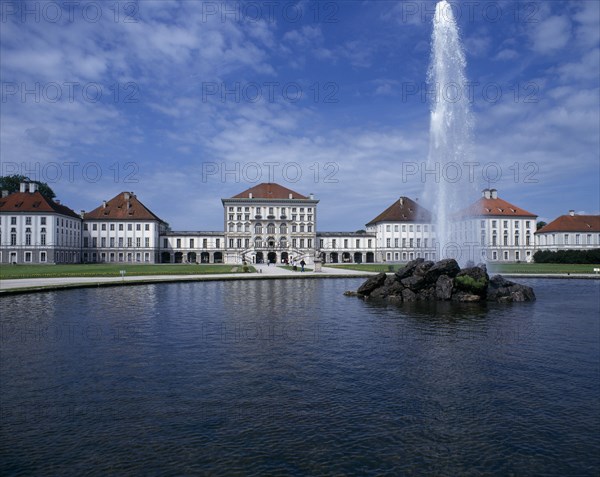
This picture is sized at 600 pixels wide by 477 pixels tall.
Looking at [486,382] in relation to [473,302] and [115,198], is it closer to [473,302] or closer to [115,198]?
[473,302]

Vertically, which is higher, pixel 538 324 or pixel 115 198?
pixel 115 198

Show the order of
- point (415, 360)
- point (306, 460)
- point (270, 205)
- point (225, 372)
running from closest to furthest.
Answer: point (306, 460), point (225, 372), point (415, 360), point (270, 205)

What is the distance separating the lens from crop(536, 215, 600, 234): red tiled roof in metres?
97.9

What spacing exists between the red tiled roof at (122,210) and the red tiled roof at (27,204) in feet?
36.3

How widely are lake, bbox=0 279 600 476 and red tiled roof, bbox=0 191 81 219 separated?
7501 centimetres

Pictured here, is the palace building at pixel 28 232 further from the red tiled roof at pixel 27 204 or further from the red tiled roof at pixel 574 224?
the red tiled roof at pixel 574 224

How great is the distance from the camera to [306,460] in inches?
270

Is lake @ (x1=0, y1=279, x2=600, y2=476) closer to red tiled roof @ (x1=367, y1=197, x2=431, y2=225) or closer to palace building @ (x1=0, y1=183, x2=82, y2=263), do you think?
palace building @ (x1=0, y1=183, x2=82, y2=263)

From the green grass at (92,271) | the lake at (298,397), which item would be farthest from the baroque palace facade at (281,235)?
the lake at (298,397)

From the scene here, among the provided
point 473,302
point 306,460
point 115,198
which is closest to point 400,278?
point 473,302

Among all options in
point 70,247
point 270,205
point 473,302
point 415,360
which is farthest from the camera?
point 270,205

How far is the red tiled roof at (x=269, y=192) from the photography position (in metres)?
101

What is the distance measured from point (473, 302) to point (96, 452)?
2245 cm

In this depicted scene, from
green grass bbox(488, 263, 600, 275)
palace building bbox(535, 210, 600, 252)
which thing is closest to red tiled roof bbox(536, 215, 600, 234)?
palace building bbox(535, 210, 600, 252)
